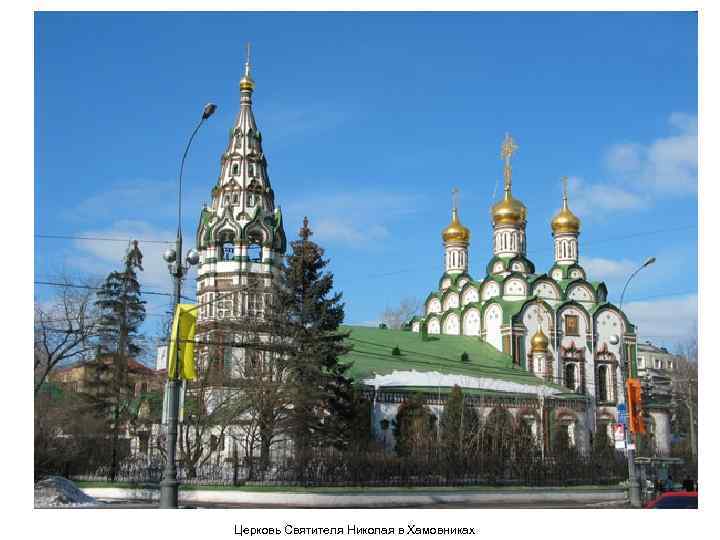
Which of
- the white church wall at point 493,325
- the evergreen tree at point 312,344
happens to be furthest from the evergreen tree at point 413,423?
the white church wall at point 493,325

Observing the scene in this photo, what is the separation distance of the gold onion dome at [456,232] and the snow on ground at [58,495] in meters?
39.6

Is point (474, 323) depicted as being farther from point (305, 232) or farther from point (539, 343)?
point (305, 232)

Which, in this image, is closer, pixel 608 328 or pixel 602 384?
pixel 602 384

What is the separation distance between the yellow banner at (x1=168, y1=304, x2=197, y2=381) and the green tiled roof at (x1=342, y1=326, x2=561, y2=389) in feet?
77.4

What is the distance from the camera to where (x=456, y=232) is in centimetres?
5878

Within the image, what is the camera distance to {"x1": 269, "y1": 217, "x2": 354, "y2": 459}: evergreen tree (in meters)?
31.3

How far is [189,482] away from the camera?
26094 millimetres

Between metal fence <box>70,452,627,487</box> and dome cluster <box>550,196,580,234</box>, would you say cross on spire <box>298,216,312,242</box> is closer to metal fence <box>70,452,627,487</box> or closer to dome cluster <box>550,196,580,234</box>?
metal fence <box>70,452,627,487</box>

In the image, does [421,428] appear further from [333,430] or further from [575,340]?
[575,340]

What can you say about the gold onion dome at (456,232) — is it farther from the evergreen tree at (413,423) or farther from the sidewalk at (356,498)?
the sidewalk at (356,498)

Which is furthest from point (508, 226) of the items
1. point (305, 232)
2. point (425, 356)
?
point (305, 232)

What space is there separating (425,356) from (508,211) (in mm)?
14487
